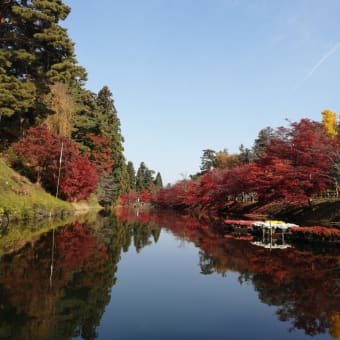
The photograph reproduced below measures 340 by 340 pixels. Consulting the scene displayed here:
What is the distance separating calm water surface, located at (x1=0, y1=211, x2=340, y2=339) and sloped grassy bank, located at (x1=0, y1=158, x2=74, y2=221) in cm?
774

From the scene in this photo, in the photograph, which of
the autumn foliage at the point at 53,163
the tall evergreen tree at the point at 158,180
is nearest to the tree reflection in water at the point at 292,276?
the autumn foliage at the point at 53,163

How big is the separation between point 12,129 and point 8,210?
1215cm

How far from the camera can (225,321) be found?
6750 millimetres

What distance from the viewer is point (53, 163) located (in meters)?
29.9

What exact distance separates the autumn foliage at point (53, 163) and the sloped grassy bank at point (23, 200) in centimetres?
183

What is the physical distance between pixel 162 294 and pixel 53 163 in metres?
24.0

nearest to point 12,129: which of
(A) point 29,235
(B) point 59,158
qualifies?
(B) point 59,158

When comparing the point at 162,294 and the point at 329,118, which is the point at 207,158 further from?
the point at 162,294

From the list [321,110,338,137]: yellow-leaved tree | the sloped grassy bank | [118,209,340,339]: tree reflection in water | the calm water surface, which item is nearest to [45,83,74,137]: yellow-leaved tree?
the sloped grassy bank

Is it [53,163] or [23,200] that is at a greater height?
[53,163]

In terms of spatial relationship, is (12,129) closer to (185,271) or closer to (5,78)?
(5,78)

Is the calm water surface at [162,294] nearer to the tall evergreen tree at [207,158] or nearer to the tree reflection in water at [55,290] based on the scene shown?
the tree reflection in water at [55,290]

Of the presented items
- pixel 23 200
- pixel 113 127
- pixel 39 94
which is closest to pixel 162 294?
pixel 23 200

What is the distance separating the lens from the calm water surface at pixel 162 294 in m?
6.01
